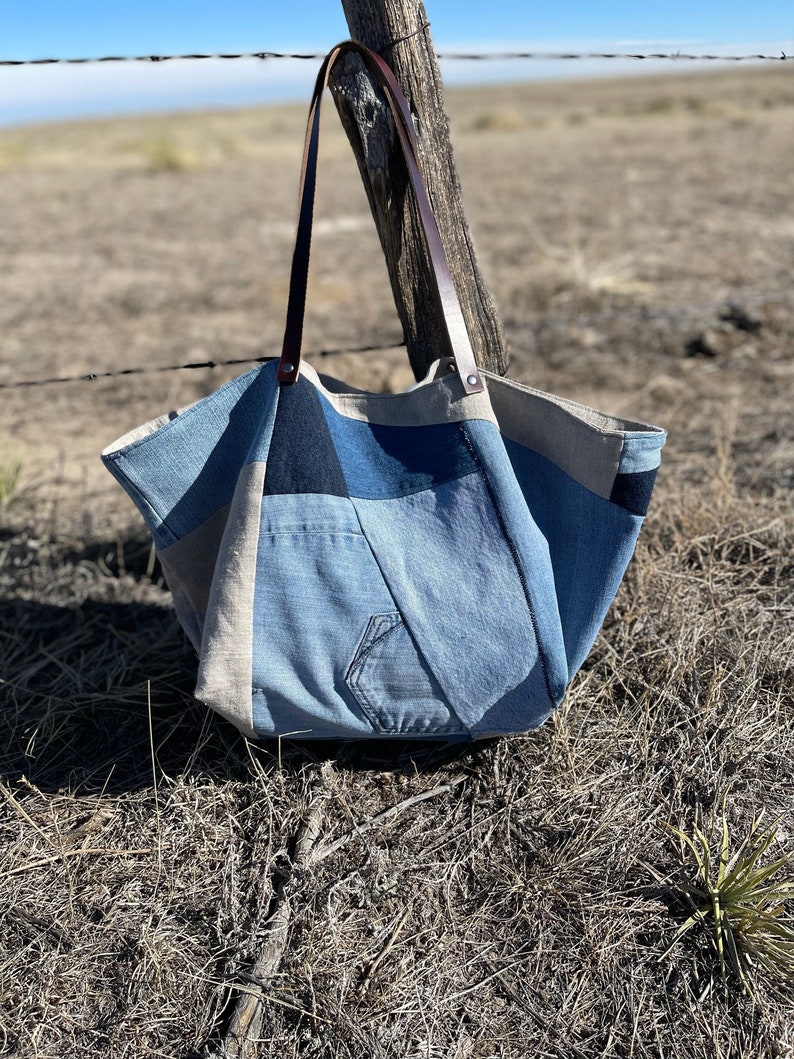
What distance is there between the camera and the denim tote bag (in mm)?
1545

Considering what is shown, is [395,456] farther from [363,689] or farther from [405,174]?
[405,174]

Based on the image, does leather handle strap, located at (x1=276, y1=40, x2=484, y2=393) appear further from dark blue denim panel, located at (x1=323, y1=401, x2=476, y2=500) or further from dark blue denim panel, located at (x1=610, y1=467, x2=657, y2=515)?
dark blue denim panel, located at (x1=610, y1=467, x2=657, y2=515)

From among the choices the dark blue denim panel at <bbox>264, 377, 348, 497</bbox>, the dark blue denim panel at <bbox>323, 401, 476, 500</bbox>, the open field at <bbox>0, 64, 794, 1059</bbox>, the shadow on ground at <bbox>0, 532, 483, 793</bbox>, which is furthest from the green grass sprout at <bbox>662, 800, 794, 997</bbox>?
the dark blue denim panel at <bbox>264, 377, 348, 497</bbox>

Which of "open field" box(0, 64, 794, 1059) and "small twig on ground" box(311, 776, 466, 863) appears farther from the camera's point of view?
"small twig on ground" box(311, 776, 466, 863)

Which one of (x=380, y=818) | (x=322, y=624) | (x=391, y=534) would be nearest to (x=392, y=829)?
(x=380, y=818)

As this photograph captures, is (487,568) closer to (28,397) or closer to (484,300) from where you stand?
(484,300)

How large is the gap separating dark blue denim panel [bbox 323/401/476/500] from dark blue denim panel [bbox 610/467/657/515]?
0.88 ft

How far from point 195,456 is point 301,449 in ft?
0.72

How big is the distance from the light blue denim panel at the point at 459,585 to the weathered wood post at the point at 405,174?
0.56 m

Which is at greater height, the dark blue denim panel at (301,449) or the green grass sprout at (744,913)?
the dark blue denim panel at (301,449)

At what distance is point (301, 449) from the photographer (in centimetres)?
156

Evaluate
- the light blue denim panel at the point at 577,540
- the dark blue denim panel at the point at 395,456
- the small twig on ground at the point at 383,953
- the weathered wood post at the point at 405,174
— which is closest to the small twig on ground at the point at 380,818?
the small twig on ground at the point at 383,953

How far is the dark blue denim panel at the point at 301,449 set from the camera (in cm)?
155

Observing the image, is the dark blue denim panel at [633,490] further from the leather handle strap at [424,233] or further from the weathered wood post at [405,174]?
the weathered wood post at [405,174]
